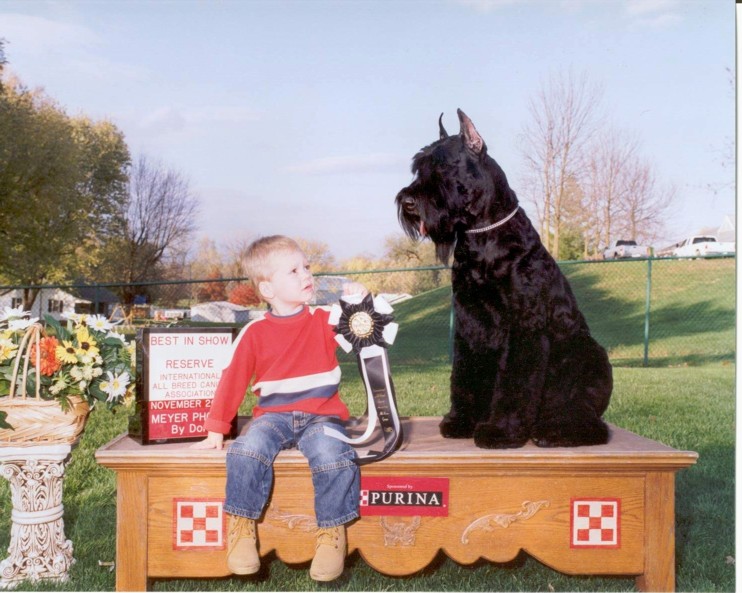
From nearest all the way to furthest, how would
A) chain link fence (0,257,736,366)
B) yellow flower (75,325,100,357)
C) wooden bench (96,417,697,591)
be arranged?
wooden bench (96,417,697,591)
yellow flower (75,325,100,357)
chain link fence (0,257,736,366)

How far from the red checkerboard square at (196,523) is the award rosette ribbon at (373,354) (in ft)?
1.55

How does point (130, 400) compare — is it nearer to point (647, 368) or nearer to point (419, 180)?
point (419, 180)

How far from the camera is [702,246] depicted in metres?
4.21

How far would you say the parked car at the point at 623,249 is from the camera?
13.2ft

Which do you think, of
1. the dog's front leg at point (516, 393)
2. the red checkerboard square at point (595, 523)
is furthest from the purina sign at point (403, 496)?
the red checkerboard square at point (595, 523)

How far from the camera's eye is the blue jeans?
85.1 inches

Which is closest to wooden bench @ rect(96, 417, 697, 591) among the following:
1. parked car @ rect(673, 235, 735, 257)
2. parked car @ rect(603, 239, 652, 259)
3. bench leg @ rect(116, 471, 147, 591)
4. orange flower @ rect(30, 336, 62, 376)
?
bench leg @ rect(116, 471, 147, 591)

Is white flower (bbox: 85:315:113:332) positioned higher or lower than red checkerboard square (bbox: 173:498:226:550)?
higher

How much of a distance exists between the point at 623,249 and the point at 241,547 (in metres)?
3.18

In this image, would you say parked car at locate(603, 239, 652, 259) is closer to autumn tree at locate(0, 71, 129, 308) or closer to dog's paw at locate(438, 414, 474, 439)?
dog's paw at locate(438, 414, 474, 439)

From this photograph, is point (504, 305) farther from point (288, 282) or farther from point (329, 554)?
point (329, 554)

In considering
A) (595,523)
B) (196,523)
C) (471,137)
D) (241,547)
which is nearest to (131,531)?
(196,523)

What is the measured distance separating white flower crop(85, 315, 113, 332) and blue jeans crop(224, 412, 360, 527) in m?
0.78

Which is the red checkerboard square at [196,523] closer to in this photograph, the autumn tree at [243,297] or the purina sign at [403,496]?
the purina sign at [403,496]
